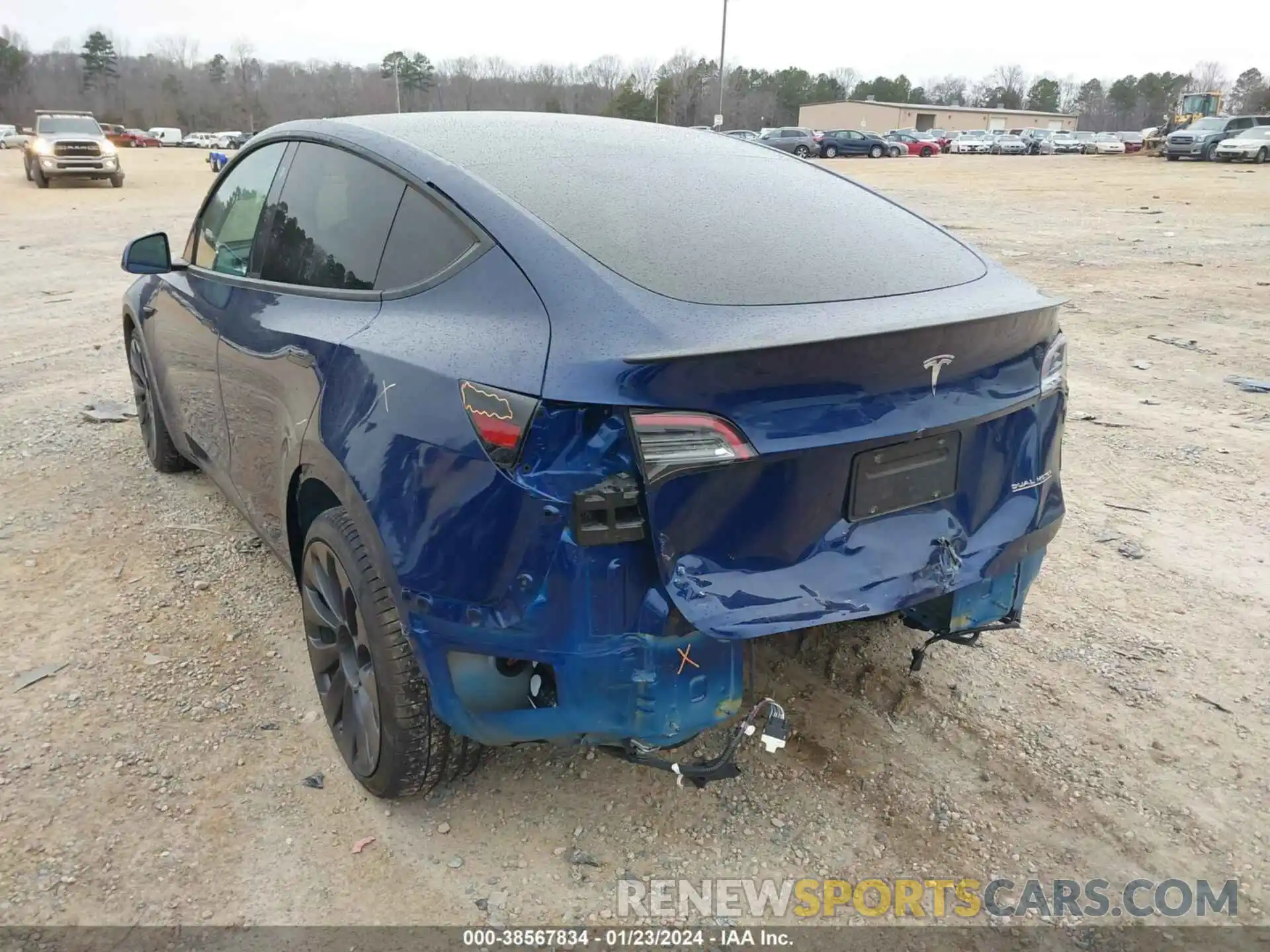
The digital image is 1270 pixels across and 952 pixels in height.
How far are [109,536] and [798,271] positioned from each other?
337 centimetres

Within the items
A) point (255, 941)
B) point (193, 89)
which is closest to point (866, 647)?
point (255, 941)

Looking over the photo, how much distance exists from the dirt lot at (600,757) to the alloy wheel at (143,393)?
0.20 metres

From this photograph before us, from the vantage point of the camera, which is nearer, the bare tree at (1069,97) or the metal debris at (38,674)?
the metal debris at (38,674)

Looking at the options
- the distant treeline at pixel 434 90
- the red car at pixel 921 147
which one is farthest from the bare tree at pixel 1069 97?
the red car at pixel 921 147

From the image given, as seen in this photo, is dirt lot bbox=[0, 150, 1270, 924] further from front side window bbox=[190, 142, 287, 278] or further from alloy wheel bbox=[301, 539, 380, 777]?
front side window bbox=[190, 142, 287, 278]

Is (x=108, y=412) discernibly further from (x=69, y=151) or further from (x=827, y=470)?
(x=69, y=151)

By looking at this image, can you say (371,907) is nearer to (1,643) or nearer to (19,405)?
(1,643)

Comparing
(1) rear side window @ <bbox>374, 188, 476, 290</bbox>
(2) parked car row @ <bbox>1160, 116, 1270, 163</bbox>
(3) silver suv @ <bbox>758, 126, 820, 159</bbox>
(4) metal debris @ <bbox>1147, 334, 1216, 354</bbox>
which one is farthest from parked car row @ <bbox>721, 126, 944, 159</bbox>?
(1) rear side window @ <bbox>374, 188, 476, 290</bbox>

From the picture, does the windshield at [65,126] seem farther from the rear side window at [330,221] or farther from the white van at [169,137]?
the white van at [169,137]

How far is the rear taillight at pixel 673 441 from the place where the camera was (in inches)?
72.8

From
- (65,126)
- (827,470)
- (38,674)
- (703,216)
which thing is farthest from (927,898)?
(65,126)

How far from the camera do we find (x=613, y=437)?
73.3 inches

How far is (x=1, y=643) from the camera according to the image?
3.28 metres

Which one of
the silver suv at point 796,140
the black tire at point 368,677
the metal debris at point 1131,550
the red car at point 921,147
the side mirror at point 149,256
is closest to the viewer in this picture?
the black tire at point 368,677
